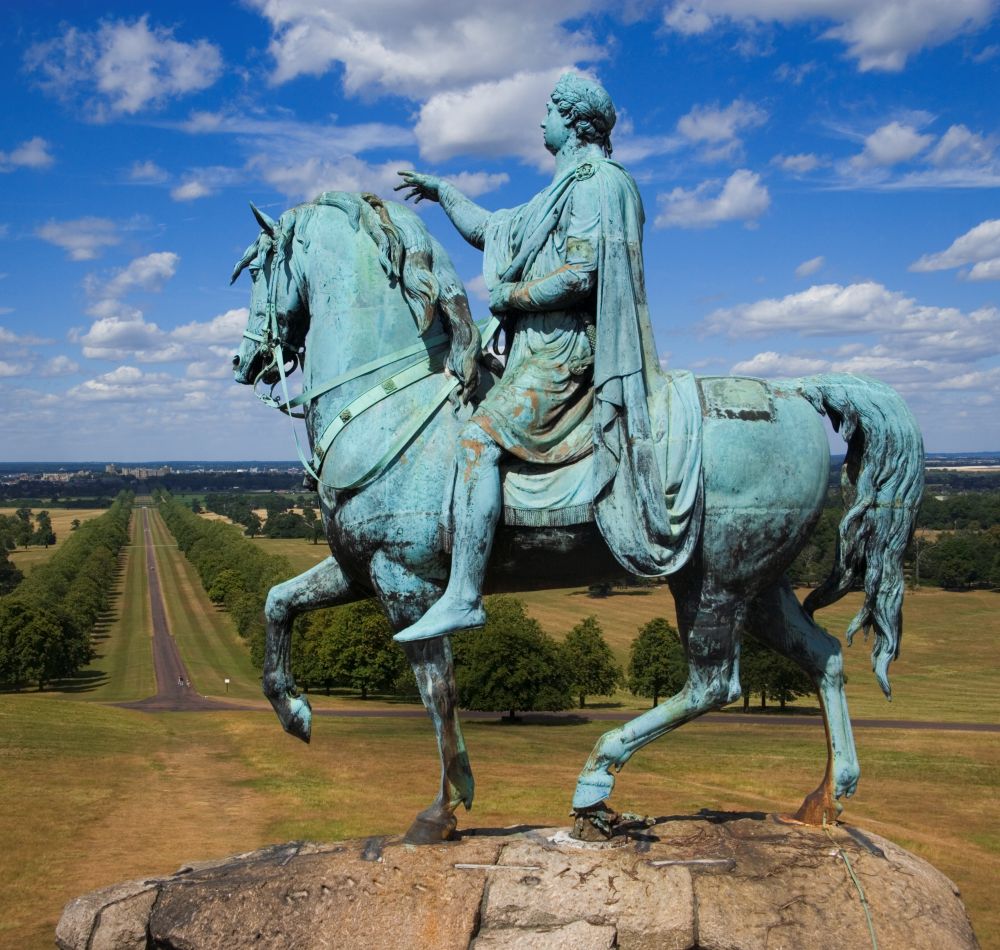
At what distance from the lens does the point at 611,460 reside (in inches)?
315

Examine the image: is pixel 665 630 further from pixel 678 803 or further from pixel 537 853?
pixel 537 853

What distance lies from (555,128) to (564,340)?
6.08ft

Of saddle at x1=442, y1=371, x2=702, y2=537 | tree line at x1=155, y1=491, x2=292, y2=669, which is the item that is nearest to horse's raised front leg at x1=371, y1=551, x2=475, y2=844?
saddle at x1=442, y1=371, x2=702, y2=537

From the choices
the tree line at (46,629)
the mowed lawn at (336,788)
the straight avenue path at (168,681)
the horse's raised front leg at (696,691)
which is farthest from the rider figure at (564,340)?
the tree line at (46,629)

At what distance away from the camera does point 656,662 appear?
184 feet

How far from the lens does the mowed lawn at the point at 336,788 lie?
2033 cm

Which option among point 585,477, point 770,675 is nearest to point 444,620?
point 585,477

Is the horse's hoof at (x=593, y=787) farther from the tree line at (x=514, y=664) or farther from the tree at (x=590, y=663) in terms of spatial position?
the tree at (x=590, y=663)

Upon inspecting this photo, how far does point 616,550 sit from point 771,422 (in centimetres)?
159

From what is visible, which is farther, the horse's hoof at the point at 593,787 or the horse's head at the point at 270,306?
the horse's head at the point at 270,306

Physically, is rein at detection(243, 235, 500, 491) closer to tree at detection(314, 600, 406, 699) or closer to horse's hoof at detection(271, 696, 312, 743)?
horse's hoof at detection(271, 696, 312, 743)

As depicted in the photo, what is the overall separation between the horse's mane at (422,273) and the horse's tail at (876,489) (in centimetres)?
278

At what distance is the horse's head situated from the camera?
8930 mm

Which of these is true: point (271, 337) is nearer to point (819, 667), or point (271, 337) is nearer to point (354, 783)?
point (819, 667)
